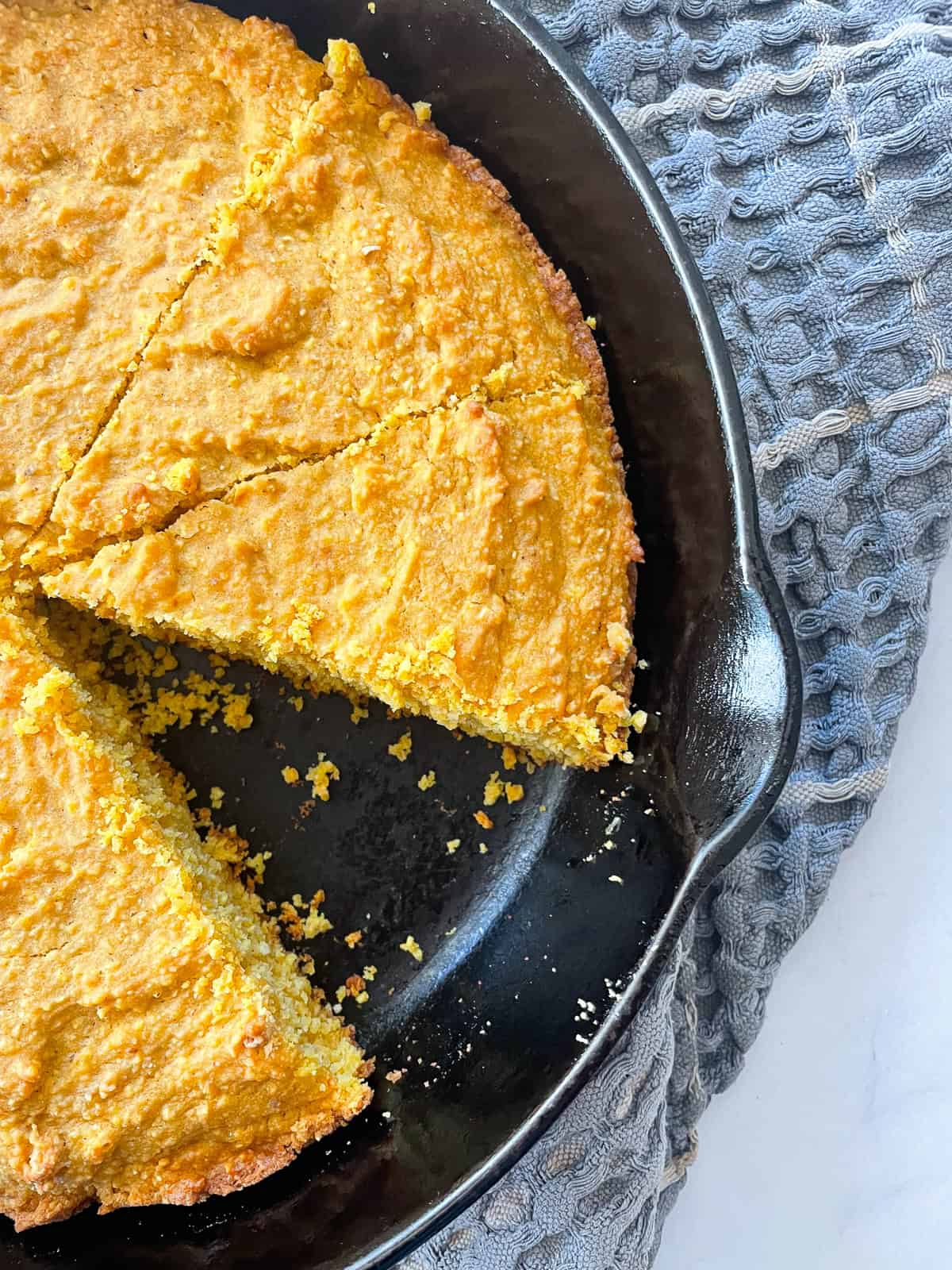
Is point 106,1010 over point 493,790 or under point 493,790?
under

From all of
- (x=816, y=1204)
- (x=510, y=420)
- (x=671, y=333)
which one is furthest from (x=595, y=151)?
(x=816, y=1204)

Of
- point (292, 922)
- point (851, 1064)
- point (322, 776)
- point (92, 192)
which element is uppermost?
point (92, 192)

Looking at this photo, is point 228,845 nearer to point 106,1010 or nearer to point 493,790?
point 106,1010

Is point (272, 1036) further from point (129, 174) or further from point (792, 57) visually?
point (792, 57)

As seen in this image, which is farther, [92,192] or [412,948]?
[412,948]

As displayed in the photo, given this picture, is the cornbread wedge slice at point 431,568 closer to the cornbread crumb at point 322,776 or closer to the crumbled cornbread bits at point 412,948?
the cornbread crumb at point 322,776

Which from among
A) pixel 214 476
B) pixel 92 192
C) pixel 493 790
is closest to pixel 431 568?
pixel 214 476

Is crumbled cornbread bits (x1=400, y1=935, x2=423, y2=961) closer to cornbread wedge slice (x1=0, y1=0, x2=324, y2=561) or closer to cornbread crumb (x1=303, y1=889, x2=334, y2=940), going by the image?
cornbread crumb (x1=303, y1=889, x2=334, y2=940)

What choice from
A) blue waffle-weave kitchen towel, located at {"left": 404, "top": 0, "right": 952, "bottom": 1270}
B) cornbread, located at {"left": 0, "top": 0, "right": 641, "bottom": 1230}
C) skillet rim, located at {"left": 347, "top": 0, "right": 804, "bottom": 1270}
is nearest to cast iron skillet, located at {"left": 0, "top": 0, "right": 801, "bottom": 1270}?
skillet rim, located at {"left": 347, "top": 0, "right": 804, "bottom": 1270}
